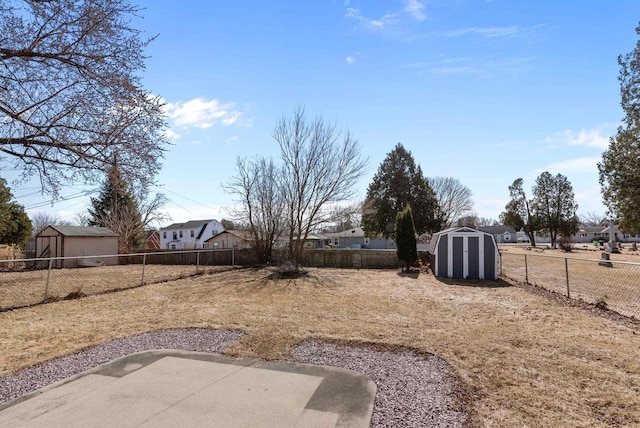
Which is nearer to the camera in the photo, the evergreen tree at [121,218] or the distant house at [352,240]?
the evergreen tree at [121,218]

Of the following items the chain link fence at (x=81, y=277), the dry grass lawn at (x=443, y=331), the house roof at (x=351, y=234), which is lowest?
the dry grass lawn at (x=443, y=331)

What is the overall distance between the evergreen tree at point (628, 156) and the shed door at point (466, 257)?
687 cm

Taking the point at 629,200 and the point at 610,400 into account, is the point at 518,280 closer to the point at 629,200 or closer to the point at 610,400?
the point at 629,200

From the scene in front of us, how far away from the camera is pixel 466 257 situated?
13.9m

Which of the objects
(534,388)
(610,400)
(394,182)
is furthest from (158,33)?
(394,182)

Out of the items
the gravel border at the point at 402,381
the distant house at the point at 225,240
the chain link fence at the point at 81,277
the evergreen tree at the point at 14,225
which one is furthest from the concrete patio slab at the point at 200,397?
the evergreen tree at the point at 14,225

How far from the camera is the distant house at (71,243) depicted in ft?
65.2

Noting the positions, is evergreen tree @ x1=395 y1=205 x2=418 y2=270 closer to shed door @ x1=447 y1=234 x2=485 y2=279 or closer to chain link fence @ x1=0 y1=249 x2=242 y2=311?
shed door @ x1=447 y1=234 x2=485 y2=279

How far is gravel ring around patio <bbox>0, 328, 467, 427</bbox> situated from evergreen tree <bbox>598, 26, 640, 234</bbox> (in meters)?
15.6

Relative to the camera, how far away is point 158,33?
14.8 feet

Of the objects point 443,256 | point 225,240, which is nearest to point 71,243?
point 225,240

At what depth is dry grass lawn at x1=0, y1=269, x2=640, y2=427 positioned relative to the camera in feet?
10.8

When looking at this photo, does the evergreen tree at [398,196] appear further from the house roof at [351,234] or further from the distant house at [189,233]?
the distant house at [189,233]

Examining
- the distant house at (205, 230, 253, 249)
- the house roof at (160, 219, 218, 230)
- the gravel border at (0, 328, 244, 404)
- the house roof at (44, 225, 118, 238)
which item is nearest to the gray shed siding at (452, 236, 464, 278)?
the gravel border at (0, 328, 244, 404)
